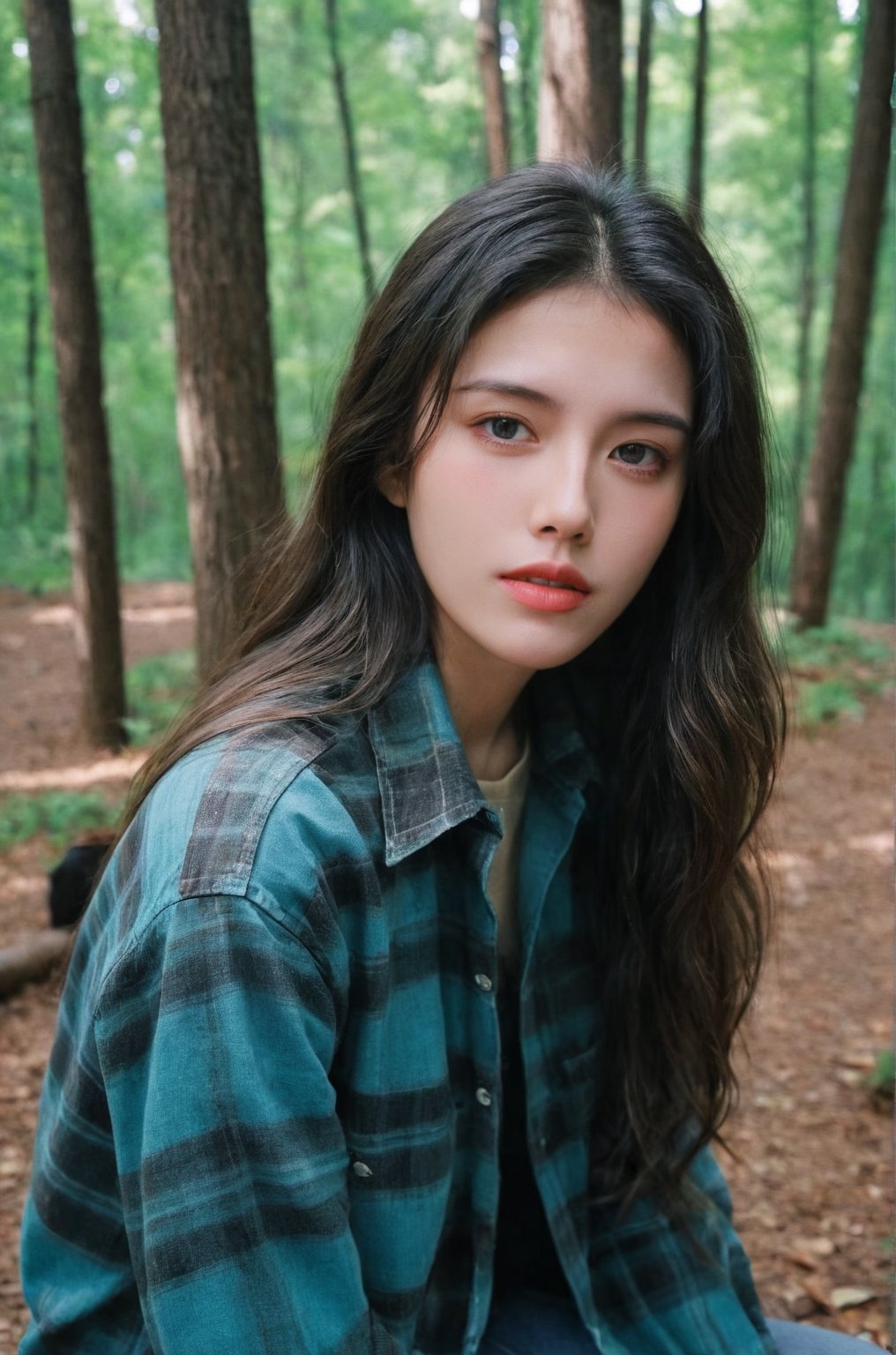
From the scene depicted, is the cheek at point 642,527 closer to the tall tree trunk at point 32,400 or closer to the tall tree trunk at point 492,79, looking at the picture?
the tall tree trunk at point 492,79

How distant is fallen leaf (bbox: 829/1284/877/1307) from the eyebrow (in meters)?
2.11

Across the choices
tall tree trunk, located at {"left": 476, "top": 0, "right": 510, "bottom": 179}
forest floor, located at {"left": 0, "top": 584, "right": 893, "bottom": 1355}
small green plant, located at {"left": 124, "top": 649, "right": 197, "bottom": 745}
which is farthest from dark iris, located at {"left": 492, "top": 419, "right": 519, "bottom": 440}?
tall tree trunk, located at {"left": 476, "top": 0, "right": 510, "bottom": 179}

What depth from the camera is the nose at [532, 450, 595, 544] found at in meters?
1.46

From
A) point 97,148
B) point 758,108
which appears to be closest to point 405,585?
point 97,148

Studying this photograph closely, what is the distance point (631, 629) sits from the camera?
198 cm

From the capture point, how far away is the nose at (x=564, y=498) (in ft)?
4.79

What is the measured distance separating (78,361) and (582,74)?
3.04 m

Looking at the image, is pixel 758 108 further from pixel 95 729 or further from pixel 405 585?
pixel 405 585

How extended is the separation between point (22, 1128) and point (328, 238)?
662 inches

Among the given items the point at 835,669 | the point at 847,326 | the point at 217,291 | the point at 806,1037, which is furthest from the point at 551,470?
the point at 847,326

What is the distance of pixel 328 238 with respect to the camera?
699 inches

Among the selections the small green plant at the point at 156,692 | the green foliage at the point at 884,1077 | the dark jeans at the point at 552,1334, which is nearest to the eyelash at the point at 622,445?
the dark jeans at the point at 552,1334

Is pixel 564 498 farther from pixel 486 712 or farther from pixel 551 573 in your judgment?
pixel 486 712

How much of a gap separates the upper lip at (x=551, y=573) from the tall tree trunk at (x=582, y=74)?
11.0 feet
